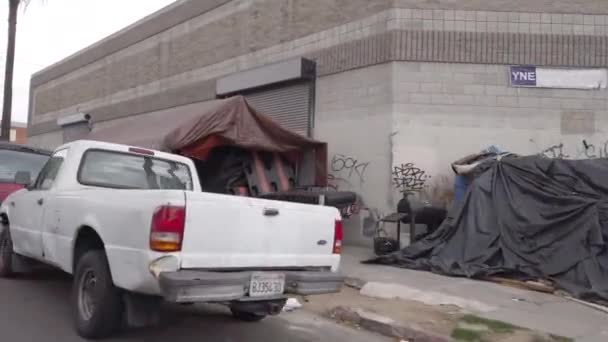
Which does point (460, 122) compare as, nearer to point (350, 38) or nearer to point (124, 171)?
point (350, 38)

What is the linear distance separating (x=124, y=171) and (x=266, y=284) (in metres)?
2.58

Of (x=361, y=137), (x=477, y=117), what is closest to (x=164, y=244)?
(x=361, y=137)

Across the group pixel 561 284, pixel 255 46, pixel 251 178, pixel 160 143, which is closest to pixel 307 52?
pixel 255 46

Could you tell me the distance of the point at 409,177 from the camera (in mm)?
11727

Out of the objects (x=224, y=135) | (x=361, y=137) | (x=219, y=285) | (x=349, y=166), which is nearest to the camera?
(x=219, y=285)

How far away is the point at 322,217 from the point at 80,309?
7.92ft

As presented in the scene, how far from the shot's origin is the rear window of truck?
6160 mm

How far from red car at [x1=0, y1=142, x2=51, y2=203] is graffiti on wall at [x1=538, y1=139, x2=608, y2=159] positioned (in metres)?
9.93

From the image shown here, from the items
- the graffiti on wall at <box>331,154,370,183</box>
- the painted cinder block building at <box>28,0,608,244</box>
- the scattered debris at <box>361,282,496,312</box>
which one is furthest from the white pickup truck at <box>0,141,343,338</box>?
the graffiti on wall at <box>331,154,370,183</box>

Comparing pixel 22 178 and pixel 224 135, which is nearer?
pixel 22 178

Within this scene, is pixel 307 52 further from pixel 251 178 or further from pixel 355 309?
pixel 355 309

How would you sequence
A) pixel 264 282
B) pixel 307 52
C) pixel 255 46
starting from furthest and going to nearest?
pixel 255 46 → pixel 307 52 → pixel 264 282

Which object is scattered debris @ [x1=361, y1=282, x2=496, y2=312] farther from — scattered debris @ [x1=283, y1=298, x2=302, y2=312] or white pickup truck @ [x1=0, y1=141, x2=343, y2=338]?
white pickup truck @ [x1=0, y1=141, x2=343, y2=338]

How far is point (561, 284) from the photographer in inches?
329
